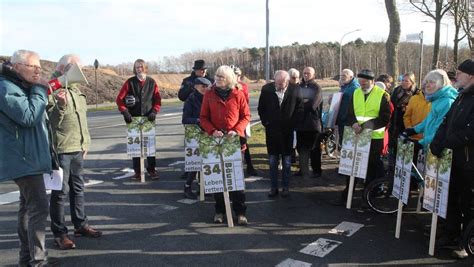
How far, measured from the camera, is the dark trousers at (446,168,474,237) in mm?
A: 4785

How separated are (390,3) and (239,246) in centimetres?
967

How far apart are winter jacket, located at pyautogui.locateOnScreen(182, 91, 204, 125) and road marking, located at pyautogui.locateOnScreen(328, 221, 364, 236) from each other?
291 cm

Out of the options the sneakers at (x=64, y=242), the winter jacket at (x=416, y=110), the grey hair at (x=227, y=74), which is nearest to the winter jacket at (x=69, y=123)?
the sneakers at (x=64, y=242)

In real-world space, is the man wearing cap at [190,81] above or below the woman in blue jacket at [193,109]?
above

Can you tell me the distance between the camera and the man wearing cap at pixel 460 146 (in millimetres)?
4508

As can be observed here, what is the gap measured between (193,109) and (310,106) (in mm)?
2239

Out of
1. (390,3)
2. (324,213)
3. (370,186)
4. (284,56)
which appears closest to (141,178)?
(324,213)

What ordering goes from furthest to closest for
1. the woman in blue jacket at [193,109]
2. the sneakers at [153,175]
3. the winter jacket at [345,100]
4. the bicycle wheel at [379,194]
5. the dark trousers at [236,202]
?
1. the sneakers at [153,175]
2. the winter jacket at [345,100]
3. the woman in blue jacket at [193,109]
4. the bicycle wheel at [379,194]
5. the dark trousers at [236,202]

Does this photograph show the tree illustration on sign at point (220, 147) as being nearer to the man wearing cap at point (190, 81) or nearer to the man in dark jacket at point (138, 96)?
the man wearing cap at point (190, 81)

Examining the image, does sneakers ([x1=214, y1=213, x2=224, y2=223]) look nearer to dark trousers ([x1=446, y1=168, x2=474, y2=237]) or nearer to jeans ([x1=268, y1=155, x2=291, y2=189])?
jeans ([x1=268, y1=155, x2=291, y2=189])

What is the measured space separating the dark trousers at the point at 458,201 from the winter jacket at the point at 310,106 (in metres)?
3.42

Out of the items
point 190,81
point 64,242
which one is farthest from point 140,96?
point 64,242

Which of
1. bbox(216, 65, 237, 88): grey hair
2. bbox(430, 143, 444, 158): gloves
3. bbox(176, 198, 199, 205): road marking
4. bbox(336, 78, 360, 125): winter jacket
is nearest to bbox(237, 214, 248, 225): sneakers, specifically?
bbox(176, 198, 199, 205): road marking

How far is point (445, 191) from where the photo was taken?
4.71 metres
